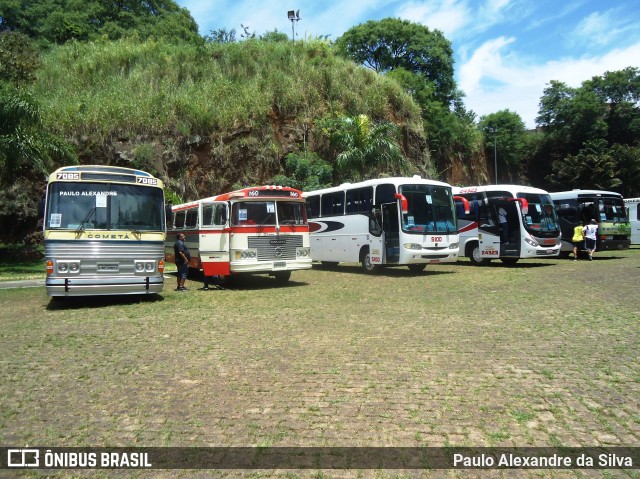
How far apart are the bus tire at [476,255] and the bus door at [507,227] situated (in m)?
0.78

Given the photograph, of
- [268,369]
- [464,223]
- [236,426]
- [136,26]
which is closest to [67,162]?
[464,223]

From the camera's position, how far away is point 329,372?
654 cm

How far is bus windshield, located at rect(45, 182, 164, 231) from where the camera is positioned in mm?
11688

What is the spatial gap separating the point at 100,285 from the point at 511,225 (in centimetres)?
1540

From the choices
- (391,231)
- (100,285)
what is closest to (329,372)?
(100,285)

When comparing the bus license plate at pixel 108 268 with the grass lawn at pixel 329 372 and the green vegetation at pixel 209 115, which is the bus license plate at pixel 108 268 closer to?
the grass lawn at pixel 329 372

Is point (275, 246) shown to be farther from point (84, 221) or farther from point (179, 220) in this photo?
point (179, 220)

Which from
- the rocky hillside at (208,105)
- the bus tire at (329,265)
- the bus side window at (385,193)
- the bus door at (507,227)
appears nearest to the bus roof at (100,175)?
the bus side window at (385,193)

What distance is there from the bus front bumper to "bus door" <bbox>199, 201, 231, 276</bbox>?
296 centimetres

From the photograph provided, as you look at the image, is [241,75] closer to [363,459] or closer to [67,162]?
[67,162]

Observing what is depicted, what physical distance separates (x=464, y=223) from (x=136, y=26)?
4134 cm

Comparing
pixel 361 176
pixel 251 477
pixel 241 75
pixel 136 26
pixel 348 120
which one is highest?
pixel 136 26

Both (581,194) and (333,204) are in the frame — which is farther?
(581,194)

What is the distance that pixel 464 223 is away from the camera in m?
23.1
